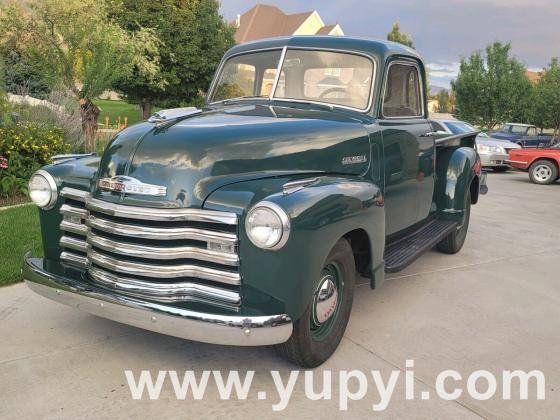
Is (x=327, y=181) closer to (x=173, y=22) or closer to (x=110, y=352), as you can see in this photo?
(x=110, y=352)

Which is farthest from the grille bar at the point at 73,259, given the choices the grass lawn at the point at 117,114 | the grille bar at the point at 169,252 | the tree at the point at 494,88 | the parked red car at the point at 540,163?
the tree at the point at 494,88

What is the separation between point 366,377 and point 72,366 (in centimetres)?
173

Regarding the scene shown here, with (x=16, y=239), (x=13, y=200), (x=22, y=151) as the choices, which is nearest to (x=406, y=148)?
(x=16, y=239)

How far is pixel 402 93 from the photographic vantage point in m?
4.55

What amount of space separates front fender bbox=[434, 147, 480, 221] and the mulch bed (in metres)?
5.35

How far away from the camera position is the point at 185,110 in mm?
4023

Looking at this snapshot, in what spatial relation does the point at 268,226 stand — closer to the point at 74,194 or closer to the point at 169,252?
the point at 169,252

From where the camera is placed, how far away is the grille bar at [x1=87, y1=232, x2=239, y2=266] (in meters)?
2.72

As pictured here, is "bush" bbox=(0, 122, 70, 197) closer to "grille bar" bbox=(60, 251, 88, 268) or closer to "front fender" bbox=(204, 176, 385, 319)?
"grille bar" bbox=(60, 251, 88, 268)

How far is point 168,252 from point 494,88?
30.4 metres

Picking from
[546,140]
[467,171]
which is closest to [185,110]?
[467,171]

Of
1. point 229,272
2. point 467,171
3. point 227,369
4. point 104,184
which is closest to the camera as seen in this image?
point 229,272

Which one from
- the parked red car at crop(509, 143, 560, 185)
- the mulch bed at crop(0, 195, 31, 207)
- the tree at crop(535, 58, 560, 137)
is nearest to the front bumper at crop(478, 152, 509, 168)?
the parked red car at crop(509, 143, 560, 185)

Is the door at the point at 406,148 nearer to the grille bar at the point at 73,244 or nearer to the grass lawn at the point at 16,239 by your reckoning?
the grille bar at the point at 73,244
